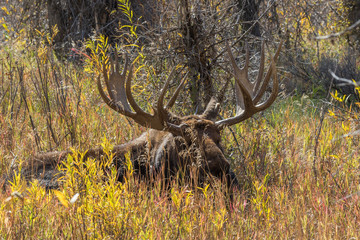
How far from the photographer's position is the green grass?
3.09 meters

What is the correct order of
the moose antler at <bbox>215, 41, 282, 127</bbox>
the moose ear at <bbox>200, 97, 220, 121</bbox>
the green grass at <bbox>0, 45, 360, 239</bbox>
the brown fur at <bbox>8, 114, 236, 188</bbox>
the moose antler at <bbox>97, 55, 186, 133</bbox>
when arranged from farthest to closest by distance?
the moose ear at <bbox>200, 97, 220, 121</bbox> < the moose antler at <bbox>215, 41, 282, 127</bbox> < the moose antler at <bbox>97, 55, 186, 133</bbox> < the brown fur at <bbox>8, 114, 236, 188</bbox> < the green grass at <bbox>0, 45, 360, 239</bbox>

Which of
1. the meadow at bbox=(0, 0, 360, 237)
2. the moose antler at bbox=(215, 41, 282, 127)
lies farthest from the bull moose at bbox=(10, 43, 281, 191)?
the meadow at bbox=(0, 0, 360, 237)

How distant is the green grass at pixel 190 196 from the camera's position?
309 centimetres

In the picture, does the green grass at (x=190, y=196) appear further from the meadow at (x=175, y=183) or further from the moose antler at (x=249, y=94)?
the moose antler at (x=249, y=94)

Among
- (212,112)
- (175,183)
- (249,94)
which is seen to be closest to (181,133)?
(175,183)

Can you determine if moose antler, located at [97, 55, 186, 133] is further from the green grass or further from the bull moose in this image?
the green grass

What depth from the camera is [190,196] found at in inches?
141

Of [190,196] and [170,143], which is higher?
[170,143]

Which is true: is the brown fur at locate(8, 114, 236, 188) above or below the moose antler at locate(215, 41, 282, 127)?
below

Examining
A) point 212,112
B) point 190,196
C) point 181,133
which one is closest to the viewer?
point 190,196

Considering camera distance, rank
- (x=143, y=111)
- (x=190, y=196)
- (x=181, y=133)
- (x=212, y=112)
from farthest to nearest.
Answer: (x=212, y=112), (x=143, y=111), (x=181, y=133), (x=190, y=196)

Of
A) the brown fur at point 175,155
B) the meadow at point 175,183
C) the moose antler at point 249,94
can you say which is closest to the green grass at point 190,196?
the meadow at point 175,183

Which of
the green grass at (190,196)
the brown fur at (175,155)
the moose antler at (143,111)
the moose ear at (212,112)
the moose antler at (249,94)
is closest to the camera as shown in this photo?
the green grass at (190,196)

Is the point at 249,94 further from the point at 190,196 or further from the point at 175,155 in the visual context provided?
the point at 190,196
